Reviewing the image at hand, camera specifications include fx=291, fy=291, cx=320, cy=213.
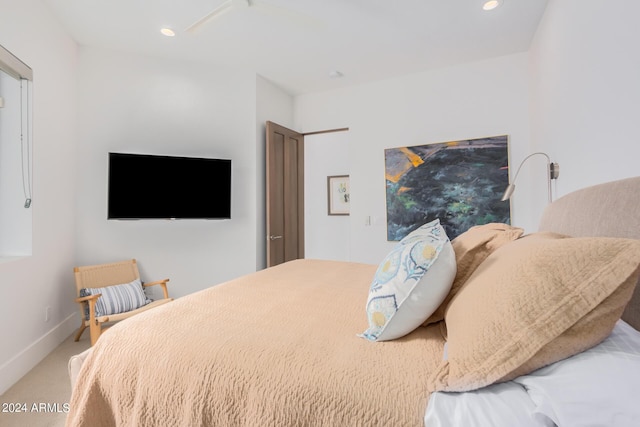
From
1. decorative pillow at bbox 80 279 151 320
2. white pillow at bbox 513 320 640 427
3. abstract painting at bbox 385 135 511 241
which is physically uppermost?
abstract painting at bbox 385 135 511 241

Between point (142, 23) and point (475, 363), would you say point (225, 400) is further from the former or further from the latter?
point (142, 23)

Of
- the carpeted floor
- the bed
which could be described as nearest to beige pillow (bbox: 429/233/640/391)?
the bed

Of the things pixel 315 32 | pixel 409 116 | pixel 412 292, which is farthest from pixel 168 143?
pixel 412 292

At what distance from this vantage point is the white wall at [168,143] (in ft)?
9.93

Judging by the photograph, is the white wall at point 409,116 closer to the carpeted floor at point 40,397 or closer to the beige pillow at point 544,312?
the beige pillow at point 544,312

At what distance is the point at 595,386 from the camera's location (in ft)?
1.77

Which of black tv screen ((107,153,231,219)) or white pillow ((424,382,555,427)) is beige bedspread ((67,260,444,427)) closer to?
white pillow ((424,382,555,427))

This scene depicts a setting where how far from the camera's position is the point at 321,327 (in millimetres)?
1062

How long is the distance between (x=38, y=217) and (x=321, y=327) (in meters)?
2.71

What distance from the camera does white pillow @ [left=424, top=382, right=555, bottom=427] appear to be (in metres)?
0.59

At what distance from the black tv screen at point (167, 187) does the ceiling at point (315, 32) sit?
1.15 metres

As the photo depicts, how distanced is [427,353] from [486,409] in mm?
228

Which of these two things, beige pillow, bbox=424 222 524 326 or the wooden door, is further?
the wooden door

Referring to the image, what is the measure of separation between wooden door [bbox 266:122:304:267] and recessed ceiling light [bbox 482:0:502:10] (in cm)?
231
